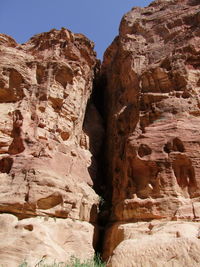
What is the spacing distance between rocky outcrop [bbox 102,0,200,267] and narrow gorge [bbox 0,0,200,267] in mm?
47

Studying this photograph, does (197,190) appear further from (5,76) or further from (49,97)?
(5,76)

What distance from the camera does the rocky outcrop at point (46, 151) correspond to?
10141 mm

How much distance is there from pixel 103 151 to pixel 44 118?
5267 millimetres

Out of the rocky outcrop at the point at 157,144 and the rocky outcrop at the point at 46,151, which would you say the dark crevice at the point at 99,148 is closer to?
the rocky outcrop at the point at 46,151

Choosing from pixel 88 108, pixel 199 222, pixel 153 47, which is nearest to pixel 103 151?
pixel 88 108

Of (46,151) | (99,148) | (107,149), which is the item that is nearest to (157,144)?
(46,151)

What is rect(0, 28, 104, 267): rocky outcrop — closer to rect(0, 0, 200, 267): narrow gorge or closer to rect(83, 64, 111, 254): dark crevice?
rect(0, 0, 200, 267): narrow gorge

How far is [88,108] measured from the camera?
65.0 ft

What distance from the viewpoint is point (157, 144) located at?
12.3 metres

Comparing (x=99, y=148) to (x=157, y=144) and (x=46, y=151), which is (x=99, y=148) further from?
(x=157, y=144)

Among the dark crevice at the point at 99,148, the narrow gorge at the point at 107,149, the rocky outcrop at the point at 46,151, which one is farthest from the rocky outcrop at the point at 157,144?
the rocky outcrop at the point at 46,151

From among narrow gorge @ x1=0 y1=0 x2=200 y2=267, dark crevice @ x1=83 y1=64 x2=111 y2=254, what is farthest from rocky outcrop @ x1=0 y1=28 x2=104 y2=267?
dark crevice @ x1=83 y1=64 x2=111 y2=254

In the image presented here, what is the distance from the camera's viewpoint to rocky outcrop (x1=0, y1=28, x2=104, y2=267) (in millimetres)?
10141

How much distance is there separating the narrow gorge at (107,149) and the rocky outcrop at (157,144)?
0.05m
